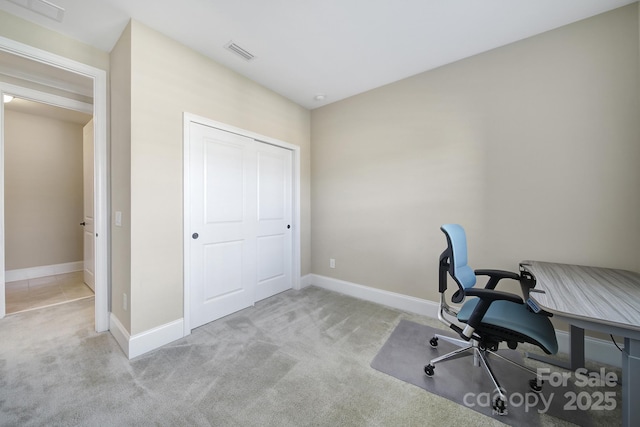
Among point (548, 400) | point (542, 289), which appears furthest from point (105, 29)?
point (548, 400)

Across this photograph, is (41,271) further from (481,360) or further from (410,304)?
(481,360)

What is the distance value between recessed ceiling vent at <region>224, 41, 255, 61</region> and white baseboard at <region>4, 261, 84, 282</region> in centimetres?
498

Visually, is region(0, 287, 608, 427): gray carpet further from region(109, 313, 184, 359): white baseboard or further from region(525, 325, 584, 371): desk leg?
region(525, 325, 584, 371): desk leg

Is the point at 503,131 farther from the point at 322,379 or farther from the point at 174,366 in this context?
the point at 174,366

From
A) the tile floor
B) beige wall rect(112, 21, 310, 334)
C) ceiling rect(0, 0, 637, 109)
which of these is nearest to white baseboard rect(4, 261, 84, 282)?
the tile floor

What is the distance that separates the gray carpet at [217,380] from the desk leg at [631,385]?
1.68 ft

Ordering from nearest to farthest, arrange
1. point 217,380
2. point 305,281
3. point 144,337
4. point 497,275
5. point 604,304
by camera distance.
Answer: point 604,304, point 217,380, point 497,275, point 144,337, point 305,281

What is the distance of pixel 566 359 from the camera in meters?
1.96

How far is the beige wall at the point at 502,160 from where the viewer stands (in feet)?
6.21

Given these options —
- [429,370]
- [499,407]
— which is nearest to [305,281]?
[429,370]

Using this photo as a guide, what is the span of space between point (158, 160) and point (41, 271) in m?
4.18

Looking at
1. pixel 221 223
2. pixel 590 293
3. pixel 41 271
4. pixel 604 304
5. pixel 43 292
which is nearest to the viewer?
pixel 604 304

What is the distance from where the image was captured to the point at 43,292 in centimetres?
333

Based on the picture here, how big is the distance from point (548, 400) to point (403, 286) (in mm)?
1482
